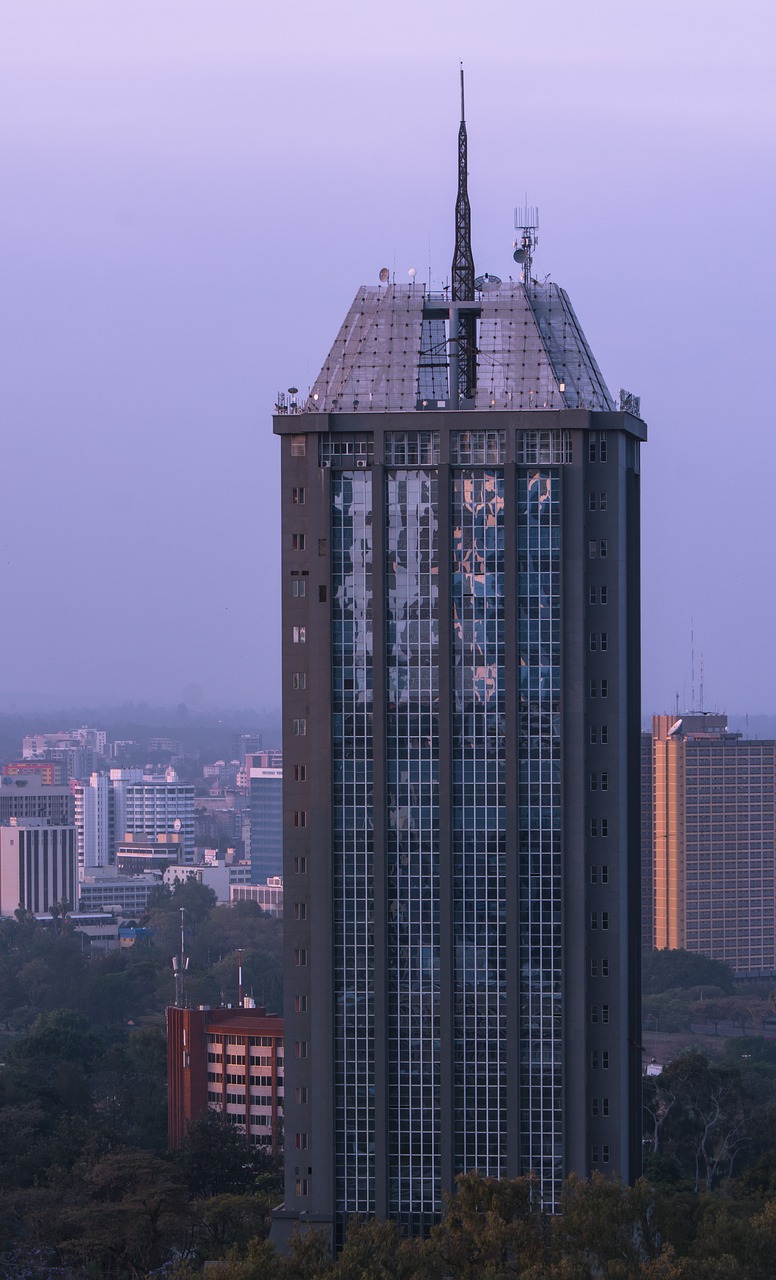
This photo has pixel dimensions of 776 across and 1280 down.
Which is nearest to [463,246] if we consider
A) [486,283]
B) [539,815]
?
[486,283]

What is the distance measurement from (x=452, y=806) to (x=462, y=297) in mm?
15817

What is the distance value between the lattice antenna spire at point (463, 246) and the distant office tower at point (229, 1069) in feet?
153

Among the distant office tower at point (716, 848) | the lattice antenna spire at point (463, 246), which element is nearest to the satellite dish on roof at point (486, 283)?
the lattice antenna spire at point (463, 246)

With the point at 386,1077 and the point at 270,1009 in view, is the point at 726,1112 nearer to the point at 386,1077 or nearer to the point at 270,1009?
the point at 386,1077

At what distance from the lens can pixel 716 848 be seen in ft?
646

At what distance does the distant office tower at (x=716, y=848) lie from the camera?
195 meters

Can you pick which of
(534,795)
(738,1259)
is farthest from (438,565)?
(738,1259)

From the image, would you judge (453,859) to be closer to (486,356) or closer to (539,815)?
(539,815)

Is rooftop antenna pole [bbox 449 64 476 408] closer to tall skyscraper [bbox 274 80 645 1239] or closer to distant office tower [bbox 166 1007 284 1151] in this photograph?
tall skyscraper [bbox 274 80 645 1239]

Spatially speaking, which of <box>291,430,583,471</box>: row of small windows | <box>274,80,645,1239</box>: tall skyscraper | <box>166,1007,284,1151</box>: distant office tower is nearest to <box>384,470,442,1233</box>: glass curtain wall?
<box>274,80,645,1239</box>: tall skyscraper

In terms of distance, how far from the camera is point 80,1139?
85438mm

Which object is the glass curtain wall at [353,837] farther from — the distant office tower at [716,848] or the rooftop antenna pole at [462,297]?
the distant office tower at [716,848]

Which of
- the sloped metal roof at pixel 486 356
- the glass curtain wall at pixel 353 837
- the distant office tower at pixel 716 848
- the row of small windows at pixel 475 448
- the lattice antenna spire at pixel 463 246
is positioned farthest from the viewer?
the distant office tower at pixel 716 848

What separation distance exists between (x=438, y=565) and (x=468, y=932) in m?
10.2
